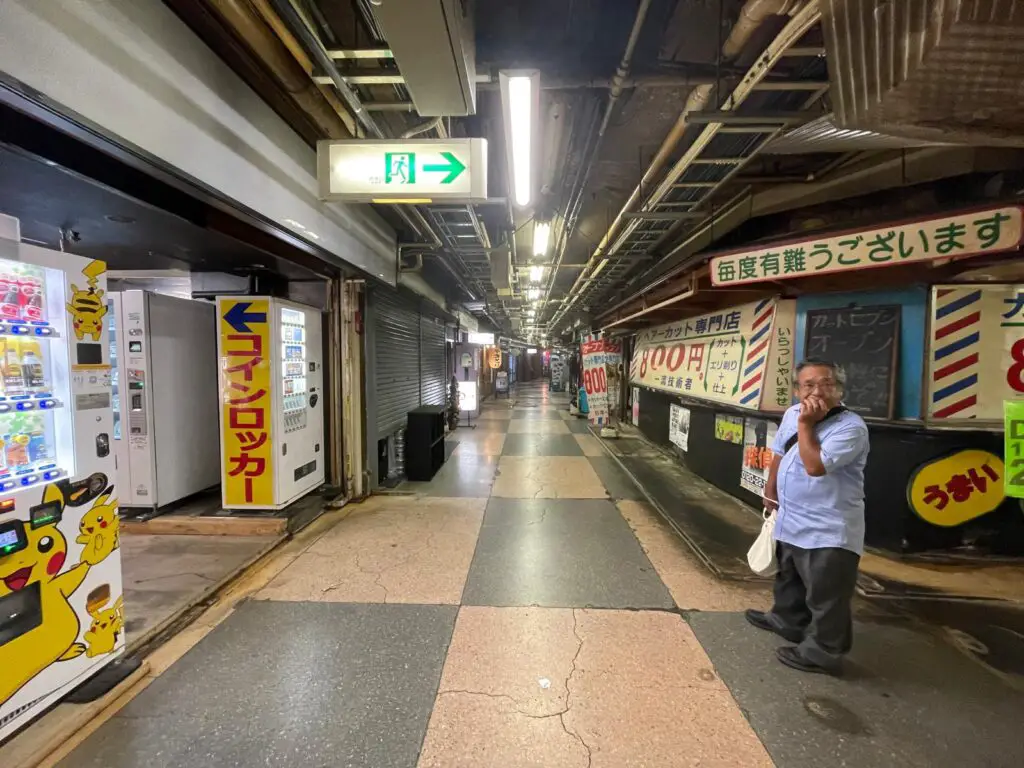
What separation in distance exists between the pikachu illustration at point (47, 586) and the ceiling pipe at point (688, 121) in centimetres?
449

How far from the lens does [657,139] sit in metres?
4.01

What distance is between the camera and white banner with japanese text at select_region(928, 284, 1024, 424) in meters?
3.44

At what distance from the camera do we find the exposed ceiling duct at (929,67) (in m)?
1.18

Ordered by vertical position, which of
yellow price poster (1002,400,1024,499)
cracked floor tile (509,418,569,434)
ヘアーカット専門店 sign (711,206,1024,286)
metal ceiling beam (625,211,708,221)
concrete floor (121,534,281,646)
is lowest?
concrete floor (121,534,281,646)

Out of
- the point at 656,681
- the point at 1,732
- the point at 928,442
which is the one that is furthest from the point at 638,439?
the point at 1,732

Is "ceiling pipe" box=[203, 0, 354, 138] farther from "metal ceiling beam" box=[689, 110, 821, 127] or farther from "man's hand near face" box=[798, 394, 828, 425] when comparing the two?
"man's hand near face" box=[798, 394, 828, 425]

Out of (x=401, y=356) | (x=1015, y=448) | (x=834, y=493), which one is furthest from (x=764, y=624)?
(x=401, y=356)

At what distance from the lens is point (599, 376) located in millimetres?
9055

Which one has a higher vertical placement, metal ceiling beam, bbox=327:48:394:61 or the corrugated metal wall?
metal ceiling beam, bbox=327:48:394:61

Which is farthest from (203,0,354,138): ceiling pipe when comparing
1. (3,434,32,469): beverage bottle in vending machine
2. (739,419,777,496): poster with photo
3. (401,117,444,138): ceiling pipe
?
(739,419,777,496): poster with photo

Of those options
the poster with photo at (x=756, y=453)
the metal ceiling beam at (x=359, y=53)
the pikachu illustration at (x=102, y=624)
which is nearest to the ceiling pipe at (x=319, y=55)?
the metal ceiling beam at (x=359, y=53)

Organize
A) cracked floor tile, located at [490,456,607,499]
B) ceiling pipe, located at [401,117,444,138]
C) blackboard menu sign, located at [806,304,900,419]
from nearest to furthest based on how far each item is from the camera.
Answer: ceiling pipe, located at [401,117,444,138]
blackboard menu sign, located at [806,304,900,419]
cracked floor tile, located at [490,456,607,499]

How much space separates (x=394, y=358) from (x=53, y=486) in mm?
4644

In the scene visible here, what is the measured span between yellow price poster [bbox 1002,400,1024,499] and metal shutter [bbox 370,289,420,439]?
6.10 meters
